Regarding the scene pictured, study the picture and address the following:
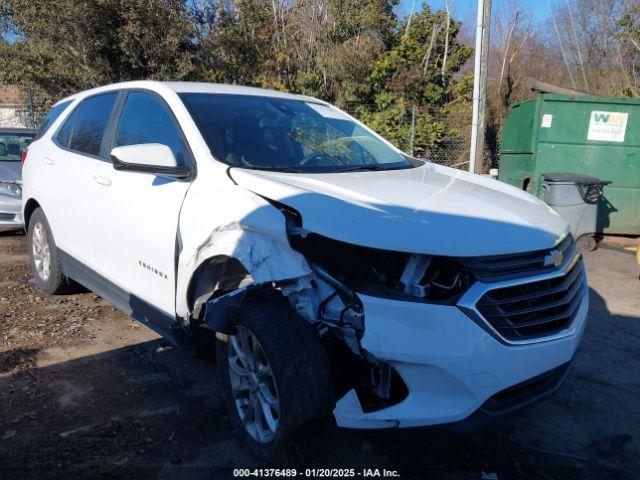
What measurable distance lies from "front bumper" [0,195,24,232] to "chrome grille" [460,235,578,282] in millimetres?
6806

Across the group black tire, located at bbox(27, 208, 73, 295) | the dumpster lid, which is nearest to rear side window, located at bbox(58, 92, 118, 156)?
black tire, located at bbox(27, 208, 73, 295)

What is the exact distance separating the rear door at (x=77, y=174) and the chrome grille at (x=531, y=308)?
9.32ft

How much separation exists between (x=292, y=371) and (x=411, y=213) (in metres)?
0.86

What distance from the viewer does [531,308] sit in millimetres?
2396

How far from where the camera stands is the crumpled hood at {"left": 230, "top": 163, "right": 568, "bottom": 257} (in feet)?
7.52

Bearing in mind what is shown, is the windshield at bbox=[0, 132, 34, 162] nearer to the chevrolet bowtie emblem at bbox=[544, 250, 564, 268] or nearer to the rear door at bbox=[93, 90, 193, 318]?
the rear door at bbox=[93, 90, 193, 318]

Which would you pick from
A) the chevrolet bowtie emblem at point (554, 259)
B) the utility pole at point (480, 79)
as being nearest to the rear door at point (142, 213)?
the chevrolet bowtie emblem at point (554, 259)

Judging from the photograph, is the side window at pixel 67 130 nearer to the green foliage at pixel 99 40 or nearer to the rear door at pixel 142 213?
the rear door at pixel 142 213

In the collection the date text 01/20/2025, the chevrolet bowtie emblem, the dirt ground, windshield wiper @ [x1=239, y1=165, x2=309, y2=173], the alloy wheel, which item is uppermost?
windshield wiper @ [x1=239, y1=165, x2=309, y2=173]

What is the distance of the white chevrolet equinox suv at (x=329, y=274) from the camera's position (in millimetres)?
2223

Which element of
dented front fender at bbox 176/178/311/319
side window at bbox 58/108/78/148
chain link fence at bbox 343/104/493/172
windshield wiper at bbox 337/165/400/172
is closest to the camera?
dented front fender at bbox 176/178/311/319

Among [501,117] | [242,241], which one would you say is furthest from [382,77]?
[242,241]

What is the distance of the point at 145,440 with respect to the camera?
2.88 metres

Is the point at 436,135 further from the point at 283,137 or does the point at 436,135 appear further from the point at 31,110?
the point at 31,110
